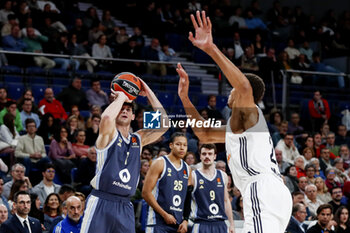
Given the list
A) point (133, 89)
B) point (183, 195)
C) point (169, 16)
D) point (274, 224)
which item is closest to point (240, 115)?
point (274, 224)

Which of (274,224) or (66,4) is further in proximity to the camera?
(66,4)

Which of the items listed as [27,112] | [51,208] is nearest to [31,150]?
[27,112]

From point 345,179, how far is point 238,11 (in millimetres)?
4859

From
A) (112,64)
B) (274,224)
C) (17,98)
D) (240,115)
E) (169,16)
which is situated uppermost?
(169,16)

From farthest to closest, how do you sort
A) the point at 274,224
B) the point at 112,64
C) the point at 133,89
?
the point at 112,64, the point at 133,89, the point at 274,224

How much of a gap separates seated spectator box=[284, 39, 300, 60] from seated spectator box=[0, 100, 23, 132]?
21.1 ft

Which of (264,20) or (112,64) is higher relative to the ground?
(264,20)

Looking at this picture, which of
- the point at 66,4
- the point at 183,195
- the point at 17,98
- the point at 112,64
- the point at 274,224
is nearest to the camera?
the point at 274,224

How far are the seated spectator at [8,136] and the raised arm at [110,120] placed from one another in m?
4.02

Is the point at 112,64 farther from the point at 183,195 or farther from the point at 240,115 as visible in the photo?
the point at 240,115

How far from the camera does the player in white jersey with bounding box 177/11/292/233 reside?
491 cm

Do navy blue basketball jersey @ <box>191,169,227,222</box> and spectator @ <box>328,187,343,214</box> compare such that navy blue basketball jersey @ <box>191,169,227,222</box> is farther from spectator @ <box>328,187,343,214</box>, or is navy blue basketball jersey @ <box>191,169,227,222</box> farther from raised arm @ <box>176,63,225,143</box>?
spectator @ <box>328,187,343,214</box>

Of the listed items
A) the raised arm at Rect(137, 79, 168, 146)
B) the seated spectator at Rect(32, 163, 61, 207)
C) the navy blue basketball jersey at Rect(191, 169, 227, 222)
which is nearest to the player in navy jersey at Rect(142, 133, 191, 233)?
the navy blue basketball jersey at Rect(191, 169, 227, 222)

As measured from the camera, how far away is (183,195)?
8.13 metres
